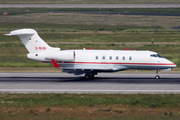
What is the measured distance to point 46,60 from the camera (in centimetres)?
3497

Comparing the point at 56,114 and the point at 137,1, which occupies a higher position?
the point at 137,1

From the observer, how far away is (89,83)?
32938 millimetres

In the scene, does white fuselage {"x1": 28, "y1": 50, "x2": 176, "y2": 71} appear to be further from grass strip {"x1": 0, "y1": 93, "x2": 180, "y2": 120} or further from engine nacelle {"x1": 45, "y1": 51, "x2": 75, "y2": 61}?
grass strip {"x1": 0, "y1": 93, "x2": 180, "y2": 120}

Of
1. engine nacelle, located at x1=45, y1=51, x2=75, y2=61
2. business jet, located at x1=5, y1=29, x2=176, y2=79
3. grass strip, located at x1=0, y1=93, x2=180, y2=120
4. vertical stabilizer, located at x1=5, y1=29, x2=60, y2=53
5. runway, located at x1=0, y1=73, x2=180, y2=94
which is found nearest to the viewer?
grass strip, located at x1=0, y1=93, x2=180, y2=120

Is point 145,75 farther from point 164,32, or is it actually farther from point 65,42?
point 164,32

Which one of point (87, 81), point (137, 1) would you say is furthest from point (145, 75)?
point (137, 1)

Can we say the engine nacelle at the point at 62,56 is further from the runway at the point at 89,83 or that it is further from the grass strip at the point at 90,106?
the grass strip at the point at 90,106

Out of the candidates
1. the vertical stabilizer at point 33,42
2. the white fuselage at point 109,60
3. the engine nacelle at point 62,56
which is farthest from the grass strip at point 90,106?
the vertical stabilizer at point 33,42

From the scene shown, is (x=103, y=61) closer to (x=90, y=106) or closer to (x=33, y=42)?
(x=33, y=42)

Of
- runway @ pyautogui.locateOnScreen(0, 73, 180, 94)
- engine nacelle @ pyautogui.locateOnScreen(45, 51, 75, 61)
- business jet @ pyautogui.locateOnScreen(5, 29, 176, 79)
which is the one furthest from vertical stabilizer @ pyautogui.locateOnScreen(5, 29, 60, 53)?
runway @ pyautogui.locateOnScreen(0, 73, 180, 94)

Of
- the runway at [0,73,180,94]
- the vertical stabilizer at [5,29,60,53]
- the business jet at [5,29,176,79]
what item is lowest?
the runway at [0,73,180,94]

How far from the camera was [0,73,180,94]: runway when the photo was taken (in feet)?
94.9

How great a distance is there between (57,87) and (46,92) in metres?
2.69

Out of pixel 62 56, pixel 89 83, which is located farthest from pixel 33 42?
pixel 89 83
